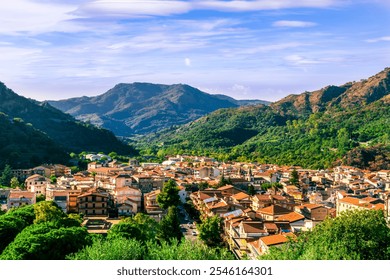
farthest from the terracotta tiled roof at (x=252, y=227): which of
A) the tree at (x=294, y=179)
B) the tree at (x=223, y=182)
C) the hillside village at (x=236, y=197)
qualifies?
the tree at (x=294, y=179)

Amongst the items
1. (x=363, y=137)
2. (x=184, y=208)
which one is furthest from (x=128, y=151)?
(x=184, y=208)

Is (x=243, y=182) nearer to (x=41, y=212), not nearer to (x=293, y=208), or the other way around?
(x=293, y=208)

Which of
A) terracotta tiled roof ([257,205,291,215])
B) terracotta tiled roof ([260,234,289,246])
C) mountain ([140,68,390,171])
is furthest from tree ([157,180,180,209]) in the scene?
mountain ([140,68,390,171])

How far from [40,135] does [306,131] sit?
3560cm

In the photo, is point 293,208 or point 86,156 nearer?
point 293,208

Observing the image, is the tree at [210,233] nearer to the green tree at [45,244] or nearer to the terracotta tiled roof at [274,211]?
the terracotta tiled roof at [274,211]

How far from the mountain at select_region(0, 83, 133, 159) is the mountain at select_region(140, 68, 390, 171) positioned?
302 inches

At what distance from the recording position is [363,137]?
196 ft

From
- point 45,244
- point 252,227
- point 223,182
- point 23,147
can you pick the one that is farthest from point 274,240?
point 23,147

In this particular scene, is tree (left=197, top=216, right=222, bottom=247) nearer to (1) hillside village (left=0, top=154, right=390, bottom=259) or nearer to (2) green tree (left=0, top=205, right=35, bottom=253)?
(1) hillside village (left=0, top=154, right=390, bottom=259)

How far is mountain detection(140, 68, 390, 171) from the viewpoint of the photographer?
5262cm

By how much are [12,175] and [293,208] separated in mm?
23973

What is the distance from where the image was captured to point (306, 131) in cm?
6794
